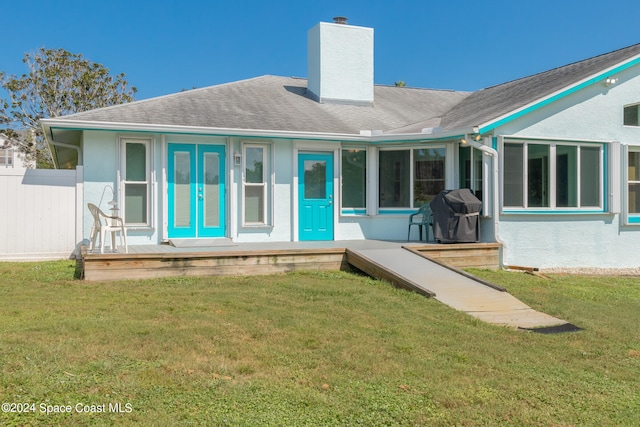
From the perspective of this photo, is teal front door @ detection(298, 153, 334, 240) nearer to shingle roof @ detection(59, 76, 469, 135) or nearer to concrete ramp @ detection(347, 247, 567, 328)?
shingle roof @ detection(59, 76, 469, 135)

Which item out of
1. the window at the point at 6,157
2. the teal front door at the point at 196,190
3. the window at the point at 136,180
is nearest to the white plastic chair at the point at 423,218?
the teal front door at the point at 196,190

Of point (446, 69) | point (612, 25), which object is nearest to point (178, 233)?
point (612, 25)

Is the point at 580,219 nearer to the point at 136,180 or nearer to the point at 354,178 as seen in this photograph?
the point at 354,178

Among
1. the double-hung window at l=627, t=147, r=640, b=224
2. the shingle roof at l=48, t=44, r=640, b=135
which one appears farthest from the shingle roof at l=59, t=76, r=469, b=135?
the double-hung window at l=627, t=147, r=640, b=224

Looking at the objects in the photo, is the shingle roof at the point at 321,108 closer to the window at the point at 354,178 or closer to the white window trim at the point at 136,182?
the white window trim at the point at 136,182

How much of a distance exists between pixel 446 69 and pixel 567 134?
858 inches

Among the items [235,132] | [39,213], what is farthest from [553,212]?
[39,213]

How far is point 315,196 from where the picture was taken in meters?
12.6

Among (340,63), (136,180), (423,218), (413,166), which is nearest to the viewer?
(136,180)

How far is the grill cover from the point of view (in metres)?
11.2

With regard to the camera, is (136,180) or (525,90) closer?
(136,180)

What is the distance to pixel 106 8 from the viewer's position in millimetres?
28438

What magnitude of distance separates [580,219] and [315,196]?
578cm

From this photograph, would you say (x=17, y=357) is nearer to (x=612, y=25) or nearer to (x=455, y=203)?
(x=455, y=203)
